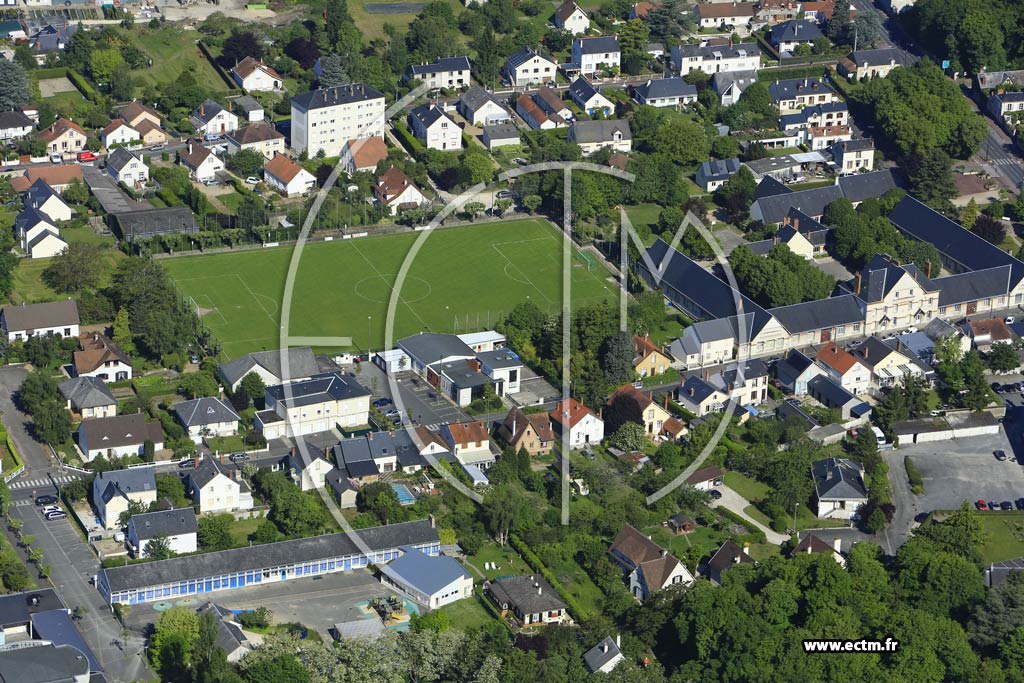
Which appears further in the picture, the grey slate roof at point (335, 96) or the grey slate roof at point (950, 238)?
the grey slate roof at point (335, 96)

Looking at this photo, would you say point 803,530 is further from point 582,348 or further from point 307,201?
point 307,201

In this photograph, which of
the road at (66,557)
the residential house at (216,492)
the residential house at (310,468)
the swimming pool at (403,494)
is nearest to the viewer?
the road at (66,557)

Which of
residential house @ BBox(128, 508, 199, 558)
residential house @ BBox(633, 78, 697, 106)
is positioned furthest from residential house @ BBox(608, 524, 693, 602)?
residential house @ BBox(633, 78, 697, 106)

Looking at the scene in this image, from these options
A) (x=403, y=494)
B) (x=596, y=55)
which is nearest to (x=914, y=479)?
(x=403, y=494)

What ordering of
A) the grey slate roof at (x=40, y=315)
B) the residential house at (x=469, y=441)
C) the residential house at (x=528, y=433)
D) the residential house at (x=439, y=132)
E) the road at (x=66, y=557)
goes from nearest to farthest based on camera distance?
the road at (x=66, y=557) → the residential house at (x=469, y=441) → the residential house at (x=528, y=433) → the grey slate roof at (x=40, y=315) → the residential house at (x=439, y=132)

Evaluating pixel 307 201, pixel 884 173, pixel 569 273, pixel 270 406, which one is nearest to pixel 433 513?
pixel 270 406

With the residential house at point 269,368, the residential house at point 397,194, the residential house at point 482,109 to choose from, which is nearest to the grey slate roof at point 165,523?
the residential house at point 269,368

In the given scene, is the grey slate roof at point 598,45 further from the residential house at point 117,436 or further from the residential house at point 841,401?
the residential house at point 117,436
